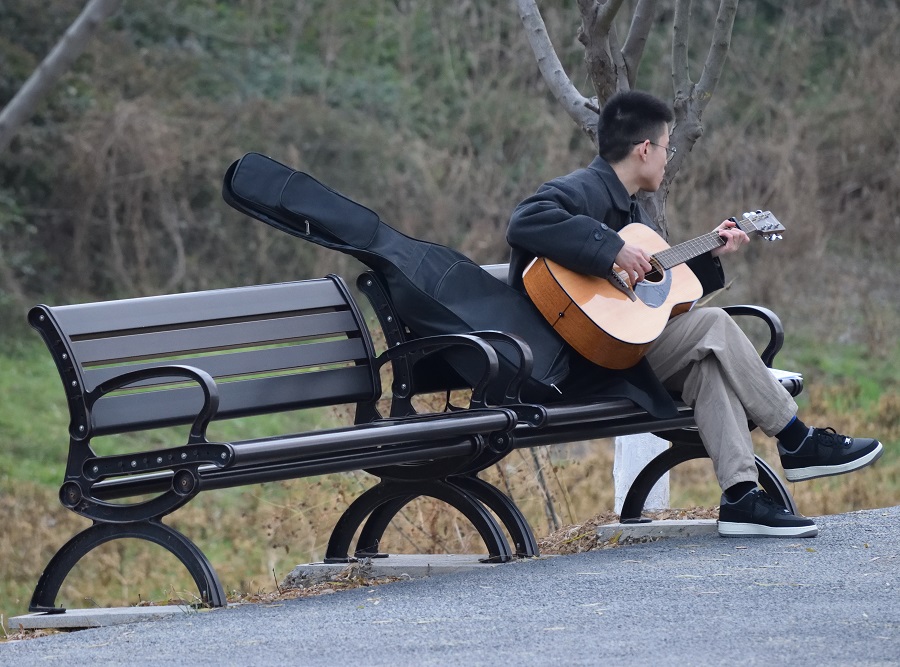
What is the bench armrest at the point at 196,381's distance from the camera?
384cm

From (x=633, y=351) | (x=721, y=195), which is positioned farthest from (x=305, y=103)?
(x=633, y=351)

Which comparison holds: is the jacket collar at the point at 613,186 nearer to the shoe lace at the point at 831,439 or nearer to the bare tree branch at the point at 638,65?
the bare tree branch at the point at 638,65

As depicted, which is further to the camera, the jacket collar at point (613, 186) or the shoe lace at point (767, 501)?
the jacket collar at point (613, 186)

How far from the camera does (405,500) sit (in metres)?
4.81

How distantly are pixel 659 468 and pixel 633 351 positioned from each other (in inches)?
28.0

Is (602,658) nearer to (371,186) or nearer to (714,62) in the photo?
(714,62)

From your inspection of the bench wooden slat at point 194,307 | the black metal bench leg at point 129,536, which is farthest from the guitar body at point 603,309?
the black metal bench leg at point 129,536

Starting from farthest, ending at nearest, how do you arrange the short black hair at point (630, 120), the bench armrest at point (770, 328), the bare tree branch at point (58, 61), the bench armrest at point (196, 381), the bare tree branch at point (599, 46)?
1. the bare tree branch at point (58, 61)
2. the bare tree branch at point (599, 46)
3. the bench armrest at point (770, 328)
4. the short black hair at point (630, 120)
5. the bench armrest at point (196, 381)

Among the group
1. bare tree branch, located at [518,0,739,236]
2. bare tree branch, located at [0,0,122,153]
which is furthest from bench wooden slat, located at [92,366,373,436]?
bare tree branch, located at [0,0,122,153]

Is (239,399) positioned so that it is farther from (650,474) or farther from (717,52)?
(717,52)

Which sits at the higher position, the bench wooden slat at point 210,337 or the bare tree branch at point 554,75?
the bare tree branch at point 554,75

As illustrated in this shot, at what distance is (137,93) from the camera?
15297 mm

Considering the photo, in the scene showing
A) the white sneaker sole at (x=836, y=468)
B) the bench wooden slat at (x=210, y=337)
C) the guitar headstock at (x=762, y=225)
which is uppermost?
the guitar headstock at (x=762, y=225)

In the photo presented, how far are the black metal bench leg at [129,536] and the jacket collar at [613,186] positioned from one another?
79.2 inches
